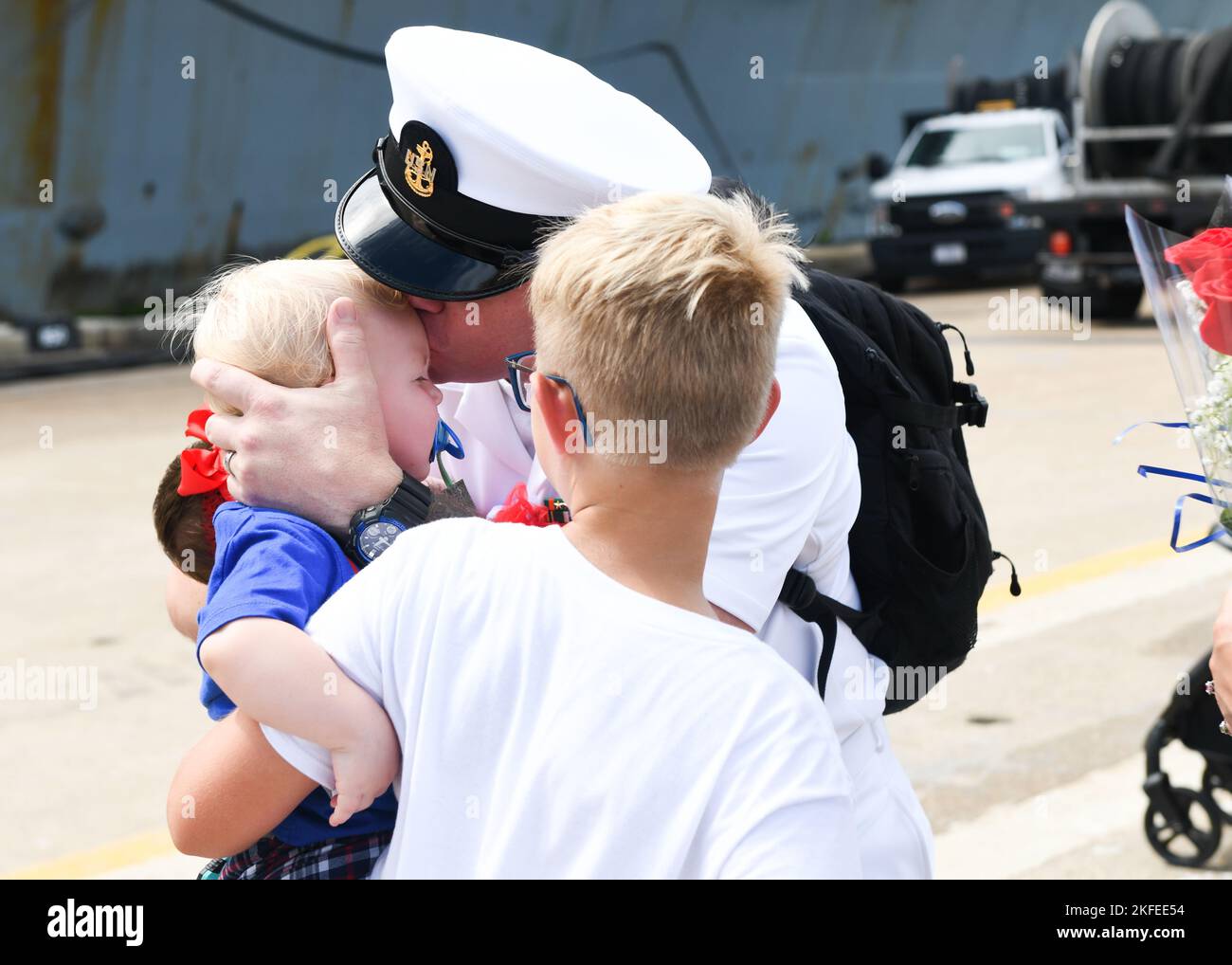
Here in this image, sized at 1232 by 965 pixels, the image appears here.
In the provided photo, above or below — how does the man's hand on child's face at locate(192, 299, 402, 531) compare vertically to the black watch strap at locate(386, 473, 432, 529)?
above

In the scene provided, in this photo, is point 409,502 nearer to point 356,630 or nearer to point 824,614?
point 356,630

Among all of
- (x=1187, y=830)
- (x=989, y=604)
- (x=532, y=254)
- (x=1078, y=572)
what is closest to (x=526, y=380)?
(x=532, y=254)

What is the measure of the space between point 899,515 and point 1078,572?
489 centimetres

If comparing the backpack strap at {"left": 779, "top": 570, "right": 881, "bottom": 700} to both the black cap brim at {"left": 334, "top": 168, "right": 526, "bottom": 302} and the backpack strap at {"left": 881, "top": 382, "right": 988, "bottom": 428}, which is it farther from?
the black cap brim at {"left": 334, "top": 168, "right": 526, "bottom": 302}

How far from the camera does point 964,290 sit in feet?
61.9

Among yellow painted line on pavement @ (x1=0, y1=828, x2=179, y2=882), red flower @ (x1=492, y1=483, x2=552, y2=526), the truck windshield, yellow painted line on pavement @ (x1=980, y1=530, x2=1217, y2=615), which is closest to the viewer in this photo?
red flower @ (x1=492, y1=483, x2=552, y2=526)

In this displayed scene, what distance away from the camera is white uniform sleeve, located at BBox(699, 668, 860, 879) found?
1372mm

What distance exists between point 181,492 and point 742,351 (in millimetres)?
848

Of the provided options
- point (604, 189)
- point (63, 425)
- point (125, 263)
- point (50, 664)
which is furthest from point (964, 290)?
point (604, 189)

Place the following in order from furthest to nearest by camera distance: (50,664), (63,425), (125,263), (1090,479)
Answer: (125,263)
(63,425)
(1090,479)
(50,664)

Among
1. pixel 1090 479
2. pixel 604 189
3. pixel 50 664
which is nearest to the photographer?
pixel 604 189

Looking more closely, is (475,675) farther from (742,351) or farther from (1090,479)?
(1090,479)

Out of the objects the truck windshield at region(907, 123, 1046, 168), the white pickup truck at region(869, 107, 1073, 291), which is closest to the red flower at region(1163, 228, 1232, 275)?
the white pickup truck at region(869, 107, 1073, 291)

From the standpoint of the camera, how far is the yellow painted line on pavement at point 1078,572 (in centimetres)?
641
